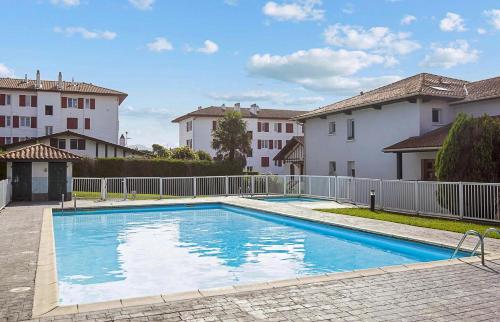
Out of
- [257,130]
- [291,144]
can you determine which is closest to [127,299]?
[291,144]

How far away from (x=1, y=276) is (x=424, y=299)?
6.83 meters

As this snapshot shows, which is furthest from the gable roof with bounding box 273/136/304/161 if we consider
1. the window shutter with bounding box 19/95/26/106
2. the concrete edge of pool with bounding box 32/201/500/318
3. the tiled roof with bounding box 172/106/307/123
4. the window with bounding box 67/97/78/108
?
the concrete edge of pool with bounding box 32/201/500/318

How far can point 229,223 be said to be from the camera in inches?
723

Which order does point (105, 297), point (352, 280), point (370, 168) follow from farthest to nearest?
point (370, 168) < point (105, 297) < point (352, 280)

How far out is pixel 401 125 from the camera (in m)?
23.7

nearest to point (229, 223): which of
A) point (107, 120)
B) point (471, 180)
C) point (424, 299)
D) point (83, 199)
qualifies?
point (471, 180)

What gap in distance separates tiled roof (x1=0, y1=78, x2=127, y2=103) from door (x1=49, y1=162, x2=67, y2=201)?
2825 centimetres

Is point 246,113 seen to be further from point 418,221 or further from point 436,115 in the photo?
point 418,221

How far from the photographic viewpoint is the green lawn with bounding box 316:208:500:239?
13523mm

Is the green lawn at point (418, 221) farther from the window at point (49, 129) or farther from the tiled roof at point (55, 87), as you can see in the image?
the window at point (49, 129)

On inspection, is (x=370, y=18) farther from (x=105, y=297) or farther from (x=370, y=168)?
(x=105, y=297)

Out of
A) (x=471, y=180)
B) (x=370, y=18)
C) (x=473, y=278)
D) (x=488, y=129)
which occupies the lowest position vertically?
(x=473, y=278)

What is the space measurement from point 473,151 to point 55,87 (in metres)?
47.0

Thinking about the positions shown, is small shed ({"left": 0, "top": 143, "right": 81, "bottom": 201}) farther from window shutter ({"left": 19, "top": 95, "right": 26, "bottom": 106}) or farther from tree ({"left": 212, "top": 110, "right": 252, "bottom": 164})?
window shutter ({"left": 19, "top": 95, "right": 26, "bottom": 106})
